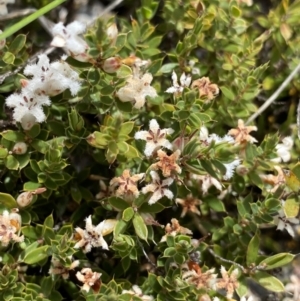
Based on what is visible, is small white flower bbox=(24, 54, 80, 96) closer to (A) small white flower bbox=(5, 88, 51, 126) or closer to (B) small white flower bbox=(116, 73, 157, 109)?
(A) small white flower bbox=(5, 88, 51, 126)

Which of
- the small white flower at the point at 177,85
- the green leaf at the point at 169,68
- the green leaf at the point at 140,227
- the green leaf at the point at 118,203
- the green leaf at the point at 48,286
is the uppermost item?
the small white flower at the point at 177,85

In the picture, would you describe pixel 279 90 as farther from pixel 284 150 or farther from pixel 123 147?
pixel 123 147

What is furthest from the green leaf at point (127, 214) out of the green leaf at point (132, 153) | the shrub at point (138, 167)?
the green leaf at point (132, 153)

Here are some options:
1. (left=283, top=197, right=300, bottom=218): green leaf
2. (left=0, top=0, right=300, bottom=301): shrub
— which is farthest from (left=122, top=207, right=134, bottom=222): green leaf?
(left=283, top=197, right=300, bottom=218): green leaf

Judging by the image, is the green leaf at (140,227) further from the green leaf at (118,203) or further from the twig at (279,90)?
the twig at (279,90)

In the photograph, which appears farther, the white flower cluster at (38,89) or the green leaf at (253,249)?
the green leaf at (253,249)

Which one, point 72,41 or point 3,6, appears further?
point 3,6

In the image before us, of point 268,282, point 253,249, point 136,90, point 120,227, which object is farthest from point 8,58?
point 268,282

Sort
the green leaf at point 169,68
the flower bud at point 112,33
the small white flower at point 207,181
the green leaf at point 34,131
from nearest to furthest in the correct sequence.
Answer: the flower bud at point 112,33, the green leaf at point 34,131, the small white flower at point 207,181, the green leaf at point 169,68
